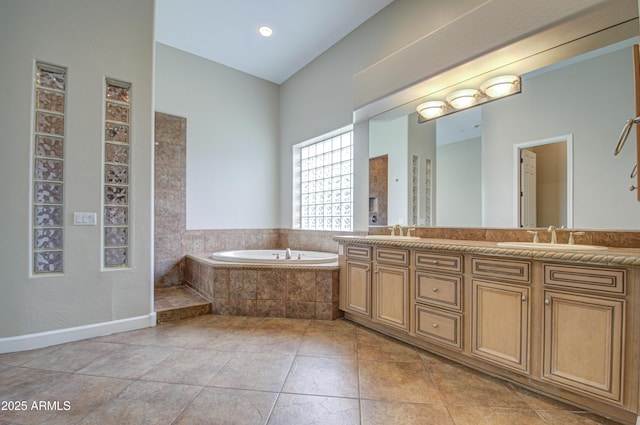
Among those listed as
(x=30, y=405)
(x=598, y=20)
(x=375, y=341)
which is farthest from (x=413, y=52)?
(x=30, y=405)

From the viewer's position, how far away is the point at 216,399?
166 cm

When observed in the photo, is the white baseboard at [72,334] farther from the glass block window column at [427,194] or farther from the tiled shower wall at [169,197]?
the glass block window column at [427,194]

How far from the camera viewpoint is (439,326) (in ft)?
7.09

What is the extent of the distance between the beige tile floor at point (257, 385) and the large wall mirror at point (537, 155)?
122 centimetres

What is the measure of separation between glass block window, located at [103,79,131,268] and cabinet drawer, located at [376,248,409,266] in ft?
7.79

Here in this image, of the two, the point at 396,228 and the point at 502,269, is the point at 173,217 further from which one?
the point at 502,269

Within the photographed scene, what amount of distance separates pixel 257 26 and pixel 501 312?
393cm

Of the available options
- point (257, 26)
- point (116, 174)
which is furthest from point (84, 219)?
point (257, 26)

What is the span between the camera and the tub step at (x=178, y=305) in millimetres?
2930

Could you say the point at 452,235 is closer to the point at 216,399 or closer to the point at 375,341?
the point at 375,341

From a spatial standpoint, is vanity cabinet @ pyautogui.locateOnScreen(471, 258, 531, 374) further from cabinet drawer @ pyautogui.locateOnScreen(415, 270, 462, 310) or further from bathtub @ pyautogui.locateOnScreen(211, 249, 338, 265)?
bathtub @ pyautogui.locateOnScreen(211, 249, 338, 265)

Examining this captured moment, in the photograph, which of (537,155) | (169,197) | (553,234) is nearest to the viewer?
(553,234)

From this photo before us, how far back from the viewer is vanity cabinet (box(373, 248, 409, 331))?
2.42 m

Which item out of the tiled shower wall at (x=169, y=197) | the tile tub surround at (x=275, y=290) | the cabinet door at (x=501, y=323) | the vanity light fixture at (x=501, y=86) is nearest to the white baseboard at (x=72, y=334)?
the tile tub surround at (x=275, y=290)
